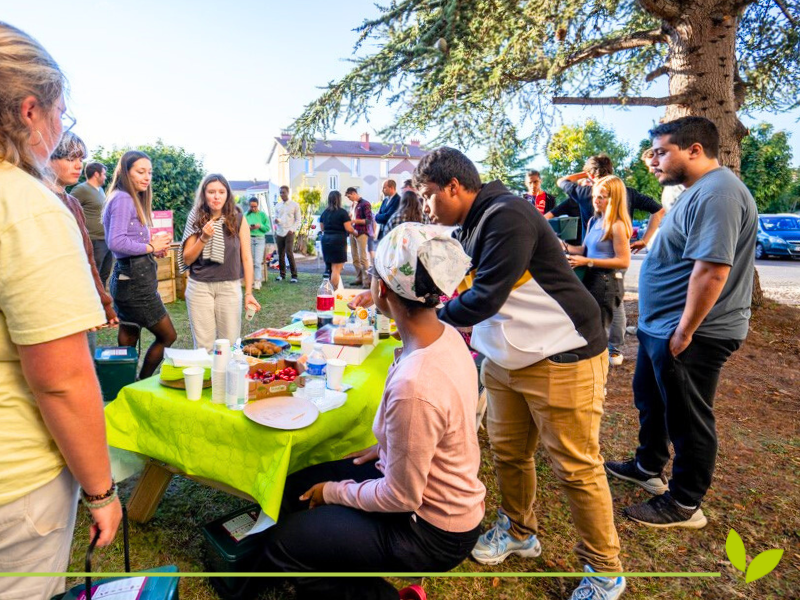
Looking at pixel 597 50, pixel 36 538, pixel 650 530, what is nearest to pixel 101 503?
pixel 36 538

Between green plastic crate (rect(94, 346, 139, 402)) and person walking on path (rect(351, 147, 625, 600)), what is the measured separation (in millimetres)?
2823

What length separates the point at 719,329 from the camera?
2.43 metres

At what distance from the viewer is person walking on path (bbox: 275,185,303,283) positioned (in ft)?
34.5

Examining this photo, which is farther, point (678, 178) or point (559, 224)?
point (559, 224)

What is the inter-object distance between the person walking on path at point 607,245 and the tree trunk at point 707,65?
256 centimetres

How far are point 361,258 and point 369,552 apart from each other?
917 centimetres

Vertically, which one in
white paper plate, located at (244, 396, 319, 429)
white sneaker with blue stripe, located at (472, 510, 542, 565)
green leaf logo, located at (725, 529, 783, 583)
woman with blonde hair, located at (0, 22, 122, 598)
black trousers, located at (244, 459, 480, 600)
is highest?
woman with blonde hair, located at (0, 22, 122, 598)

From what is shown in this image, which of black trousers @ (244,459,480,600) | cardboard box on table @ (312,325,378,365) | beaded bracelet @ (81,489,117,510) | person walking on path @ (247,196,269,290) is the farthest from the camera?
person walking on path @ (247,196,269,290)

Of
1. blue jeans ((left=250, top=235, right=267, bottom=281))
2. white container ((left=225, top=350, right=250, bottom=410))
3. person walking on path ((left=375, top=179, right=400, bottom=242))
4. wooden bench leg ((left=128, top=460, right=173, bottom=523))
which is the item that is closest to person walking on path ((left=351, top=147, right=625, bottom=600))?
white container ((left=225, top=350, right=250, bottom=410))

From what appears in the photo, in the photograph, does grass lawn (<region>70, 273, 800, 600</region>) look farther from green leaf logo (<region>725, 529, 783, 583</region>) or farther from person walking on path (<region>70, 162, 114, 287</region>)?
person walking on path (<region>70, 162, 114, 287</region>)

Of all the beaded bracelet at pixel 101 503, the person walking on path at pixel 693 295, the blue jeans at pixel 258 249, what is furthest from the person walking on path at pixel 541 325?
the blue jeans at pixel 258 249

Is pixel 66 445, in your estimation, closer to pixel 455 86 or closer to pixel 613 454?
pixel 613 454

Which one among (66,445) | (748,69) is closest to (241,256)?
(66,445)

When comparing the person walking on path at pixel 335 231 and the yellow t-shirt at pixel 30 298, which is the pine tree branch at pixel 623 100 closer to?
the person walking on path at pixel 335 231
